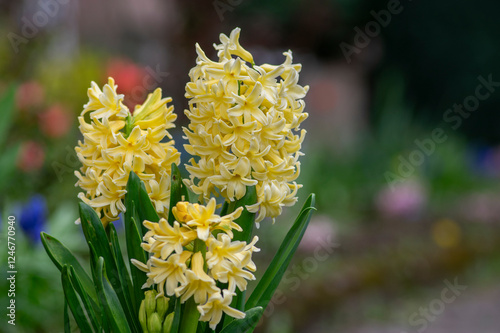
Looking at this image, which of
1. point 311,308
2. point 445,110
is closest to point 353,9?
point 445,110

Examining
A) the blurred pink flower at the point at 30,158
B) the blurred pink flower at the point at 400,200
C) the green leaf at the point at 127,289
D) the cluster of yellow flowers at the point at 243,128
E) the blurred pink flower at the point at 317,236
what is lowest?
the blurred pink flower at the point at 400,200

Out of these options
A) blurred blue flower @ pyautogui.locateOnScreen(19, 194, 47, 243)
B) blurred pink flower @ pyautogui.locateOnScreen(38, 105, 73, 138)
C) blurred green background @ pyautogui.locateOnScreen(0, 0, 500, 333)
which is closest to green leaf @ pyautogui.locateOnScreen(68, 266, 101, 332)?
blurred green background @ pyautogui.locateOnScreen(0, 0, 500, 333)

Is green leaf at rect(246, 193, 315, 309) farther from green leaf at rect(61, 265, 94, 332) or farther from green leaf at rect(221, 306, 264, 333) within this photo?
green leaf at rect(61, 265, 94, 332)

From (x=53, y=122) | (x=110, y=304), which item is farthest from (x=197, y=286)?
(x=53, y=122)

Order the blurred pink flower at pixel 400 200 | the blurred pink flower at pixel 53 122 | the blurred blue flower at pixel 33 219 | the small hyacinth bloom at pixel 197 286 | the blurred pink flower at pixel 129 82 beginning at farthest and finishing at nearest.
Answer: the blurred pink flower at pixel 400 200, the blurred pink flower at pixel 129 82, the blurred pink flower at pixel 53 122, the blurred blue flower at pixel 33 219, the small hyacinth bloom at pixel 197 286

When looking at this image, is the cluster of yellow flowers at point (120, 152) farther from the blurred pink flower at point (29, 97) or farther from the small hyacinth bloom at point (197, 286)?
the blurred pink flower at point (29, 97)

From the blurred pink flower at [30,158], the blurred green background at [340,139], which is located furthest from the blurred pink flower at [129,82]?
the blurred pink flower at [30,158]

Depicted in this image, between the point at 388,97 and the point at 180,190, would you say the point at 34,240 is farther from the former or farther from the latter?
the point at 388,97

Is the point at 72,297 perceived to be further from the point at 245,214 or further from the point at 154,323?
the point at 245,214
